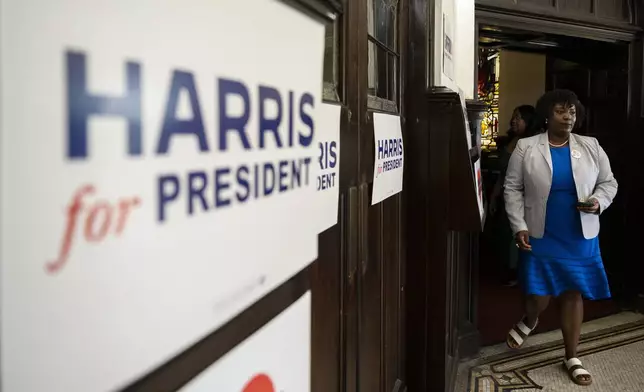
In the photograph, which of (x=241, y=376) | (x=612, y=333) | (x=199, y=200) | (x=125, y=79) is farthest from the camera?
(x=612, y=333)

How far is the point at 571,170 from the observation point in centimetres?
268

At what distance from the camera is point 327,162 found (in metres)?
0.96

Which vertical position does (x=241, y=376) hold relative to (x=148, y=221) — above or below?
below

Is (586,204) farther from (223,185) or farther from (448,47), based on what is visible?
(223,185)

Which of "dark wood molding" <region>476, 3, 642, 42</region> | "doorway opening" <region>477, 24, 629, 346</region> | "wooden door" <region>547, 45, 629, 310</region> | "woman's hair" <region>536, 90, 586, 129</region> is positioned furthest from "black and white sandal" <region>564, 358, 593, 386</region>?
"dark wood molding" <region>476, 3, 642, 42</region>

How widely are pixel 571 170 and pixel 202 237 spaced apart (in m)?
2.50

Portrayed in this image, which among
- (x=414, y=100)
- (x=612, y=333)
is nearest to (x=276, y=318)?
(x=414, y=100)

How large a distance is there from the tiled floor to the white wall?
139 centimetres

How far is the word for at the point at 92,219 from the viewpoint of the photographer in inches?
15.1

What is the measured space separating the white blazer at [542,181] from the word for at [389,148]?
1178mm

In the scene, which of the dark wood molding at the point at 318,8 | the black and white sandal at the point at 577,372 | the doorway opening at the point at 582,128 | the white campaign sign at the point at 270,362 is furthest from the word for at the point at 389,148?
the black and white sandal at the point at 577,372

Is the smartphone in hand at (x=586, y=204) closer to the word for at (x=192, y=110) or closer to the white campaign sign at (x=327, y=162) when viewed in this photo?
the white campaign sign at (x=327, y=162)

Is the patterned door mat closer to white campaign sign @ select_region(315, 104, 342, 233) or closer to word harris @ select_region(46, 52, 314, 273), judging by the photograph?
white campaign sign @ select_region(315, 104, 342, 233)

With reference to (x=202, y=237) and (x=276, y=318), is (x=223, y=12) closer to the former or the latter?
(x=202, y=237)
